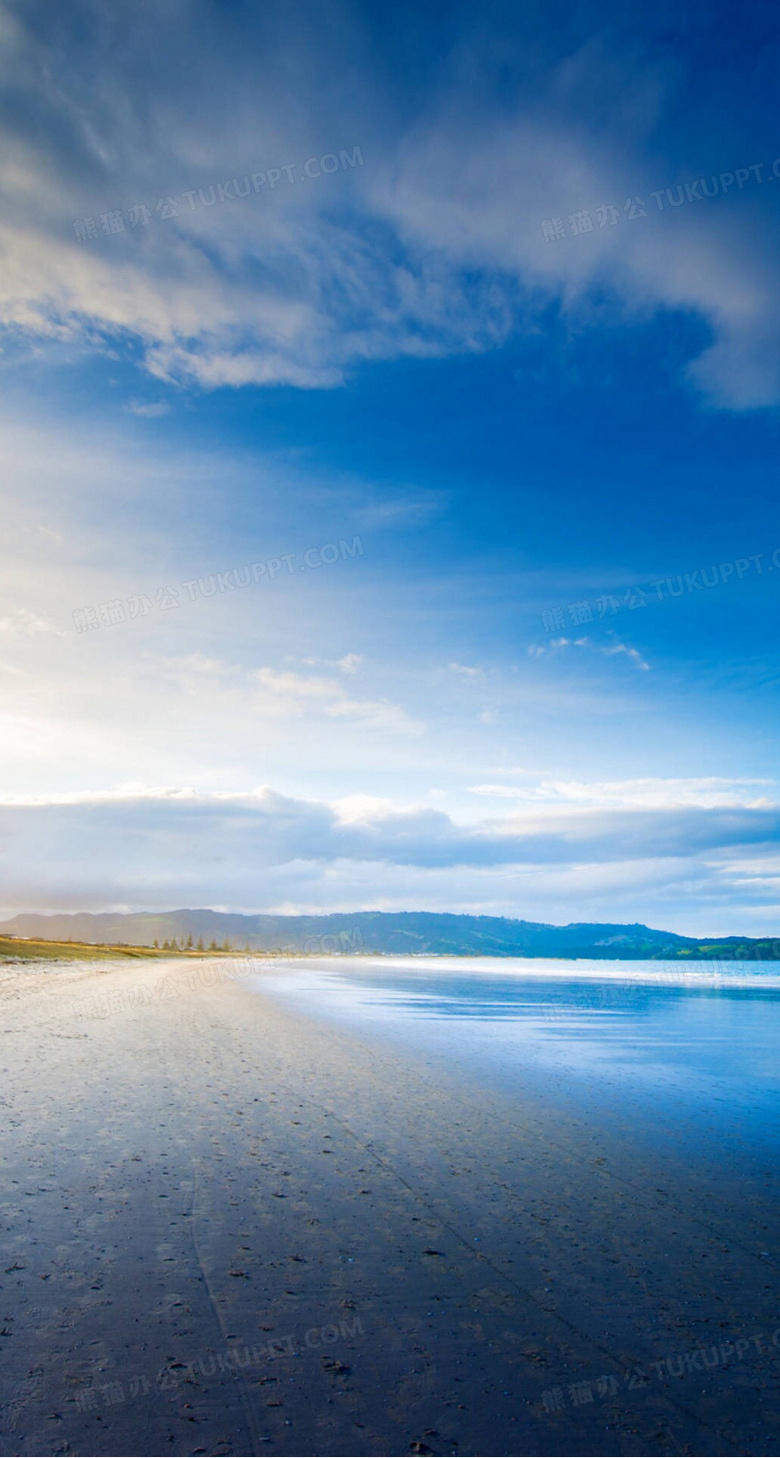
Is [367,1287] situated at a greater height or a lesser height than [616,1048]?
greater

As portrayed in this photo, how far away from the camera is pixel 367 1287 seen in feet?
25.4

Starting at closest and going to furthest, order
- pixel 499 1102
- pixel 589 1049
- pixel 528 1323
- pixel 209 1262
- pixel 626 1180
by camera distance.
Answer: pixel 528 1323
pixel 209 1262
pixel 626 1180
pixel 499 1102
pixel 589 1049

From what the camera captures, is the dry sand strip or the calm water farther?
the calm water

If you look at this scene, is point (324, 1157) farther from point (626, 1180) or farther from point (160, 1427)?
point (160, 1427)

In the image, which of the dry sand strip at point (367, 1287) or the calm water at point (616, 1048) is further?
the calm water at point (616, 1048)

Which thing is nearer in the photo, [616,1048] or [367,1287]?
[367,1287]

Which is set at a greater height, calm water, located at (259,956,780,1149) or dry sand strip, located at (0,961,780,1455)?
dry sand strip, located at (0,961,780,1455)

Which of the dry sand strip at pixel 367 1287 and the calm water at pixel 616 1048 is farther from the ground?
the dry sand strip at pixel 367 1287

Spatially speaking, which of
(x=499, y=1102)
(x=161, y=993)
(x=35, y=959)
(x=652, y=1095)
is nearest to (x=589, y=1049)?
(x=652, y=1095)

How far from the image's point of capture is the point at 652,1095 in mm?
18406

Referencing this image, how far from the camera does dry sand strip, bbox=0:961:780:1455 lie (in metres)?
5.55

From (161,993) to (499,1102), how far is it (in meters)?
35.3

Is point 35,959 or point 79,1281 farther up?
point 79,1281

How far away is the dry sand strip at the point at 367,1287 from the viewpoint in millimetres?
5547
